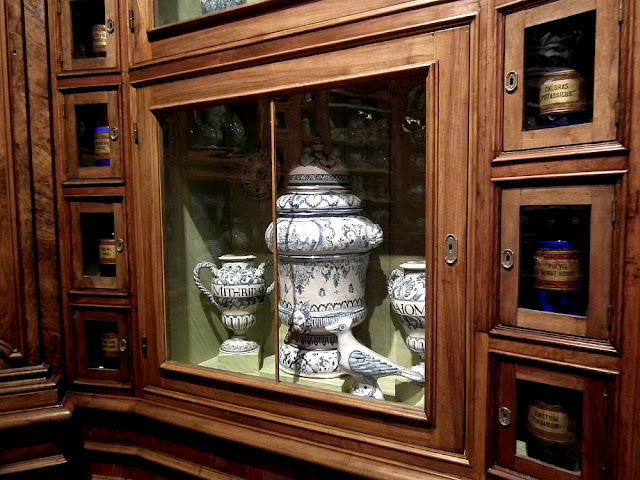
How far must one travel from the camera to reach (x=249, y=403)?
2.97 ft

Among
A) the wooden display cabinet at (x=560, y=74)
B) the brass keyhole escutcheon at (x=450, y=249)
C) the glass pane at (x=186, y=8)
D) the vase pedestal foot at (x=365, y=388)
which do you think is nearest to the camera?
the wooden display cabinet at (x=560, y=74)

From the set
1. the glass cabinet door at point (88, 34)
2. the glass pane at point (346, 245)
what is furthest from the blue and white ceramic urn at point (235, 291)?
the glass cabinet door at point (88, 34)

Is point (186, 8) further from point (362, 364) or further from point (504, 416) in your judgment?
point (504, 416)

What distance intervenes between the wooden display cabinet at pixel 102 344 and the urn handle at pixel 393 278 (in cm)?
52

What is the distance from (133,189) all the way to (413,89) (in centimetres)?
56

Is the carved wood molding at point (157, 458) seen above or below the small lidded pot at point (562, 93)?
below

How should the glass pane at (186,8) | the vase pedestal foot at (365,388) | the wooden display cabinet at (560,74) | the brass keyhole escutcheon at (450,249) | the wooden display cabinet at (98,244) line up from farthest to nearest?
the wooden display cabinet at (98,244) → the glass pane at (186,8) → the vase pedestal foot at (365,388) → the brass keyhole escutcheon at (450,249) → the wooden display cabinet at (560,74)

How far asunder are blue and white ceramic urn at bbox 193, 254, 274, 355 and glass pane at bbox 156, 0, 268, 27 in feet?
1.49

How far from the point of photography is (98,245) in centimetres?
105

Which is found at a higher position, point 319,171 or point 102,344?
point 319,171

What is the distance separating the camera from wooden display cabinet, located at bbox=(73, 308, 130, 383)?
1.04 metres

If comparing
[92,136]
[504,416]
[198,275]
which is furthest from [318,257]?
[92,136]

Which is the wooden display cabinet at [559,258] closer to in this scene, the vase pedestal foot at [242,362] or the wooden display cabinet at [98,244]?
the vase pedestal foot at [242,362]

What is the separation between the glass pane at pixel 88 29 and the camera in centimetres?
102
